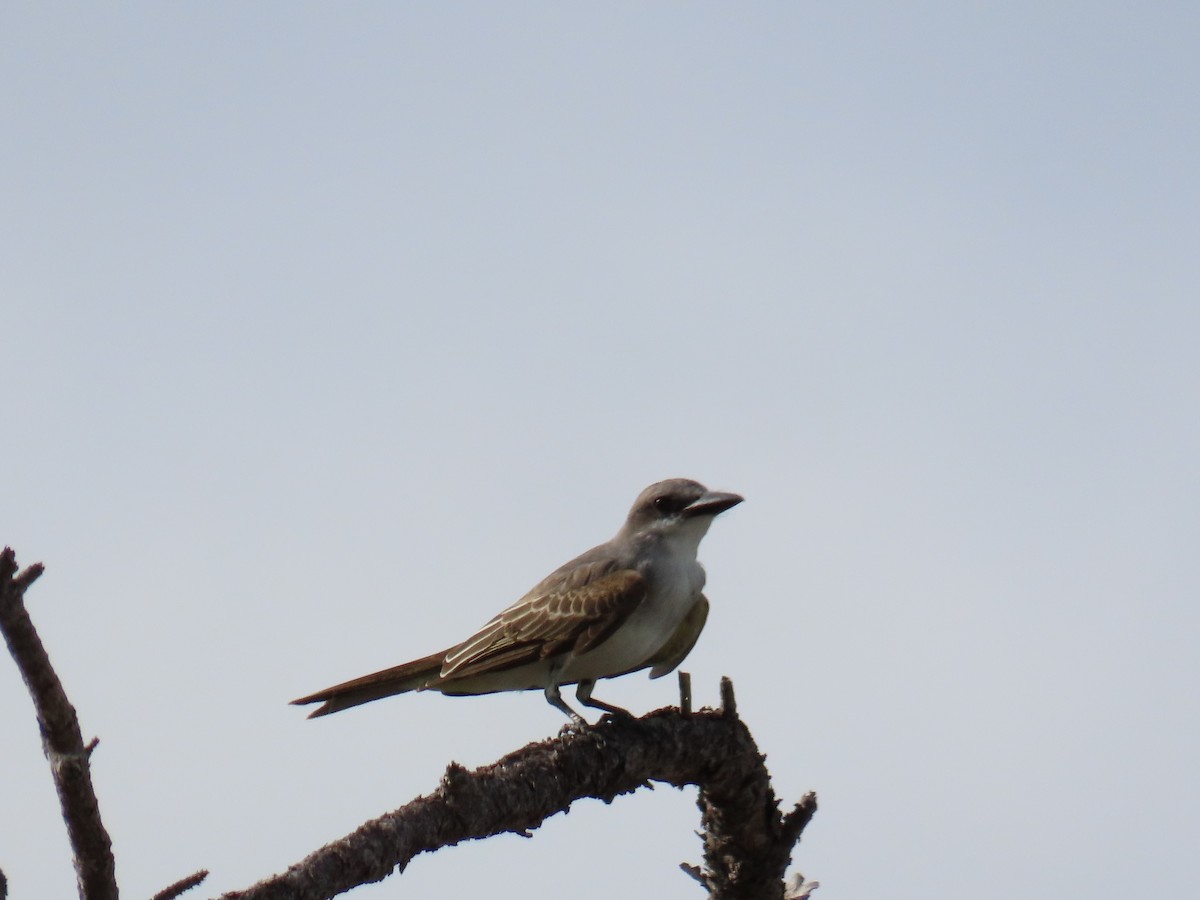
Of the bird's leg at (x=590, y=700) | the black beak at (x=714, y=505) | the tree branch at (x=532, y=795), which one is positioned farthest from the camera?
the black beak at (x=714, y=505)

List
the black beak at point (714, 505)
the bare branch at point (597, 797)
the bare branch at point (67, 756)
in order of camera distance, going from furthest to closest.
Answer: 1. the black beak at point (714, 505)
2. the bare branch at point (597, 797)
3. the bare branch at point (67, 756)

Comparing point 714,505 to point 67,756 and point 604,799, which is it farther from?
point 67,756

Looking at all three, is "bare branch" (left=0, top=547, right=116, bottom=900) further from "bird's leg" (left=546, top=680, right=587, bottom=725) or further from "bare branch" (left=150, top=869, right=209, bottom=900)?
"bird's leg" (left=546, top=680, right=587, bottom=725)

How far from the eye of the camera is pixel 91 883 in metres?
3.57

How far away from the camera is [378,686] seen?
8.84m

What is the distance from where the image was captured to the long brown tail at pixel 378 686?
8.59 m

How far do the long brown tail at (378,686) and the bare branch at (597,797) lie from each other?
1.87 metres

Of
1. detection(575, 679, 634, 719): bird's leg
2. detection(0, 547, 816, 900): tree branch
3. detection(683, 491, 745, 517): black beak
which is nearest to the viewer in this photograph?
detection(0, 547, 816, 900): tree branch

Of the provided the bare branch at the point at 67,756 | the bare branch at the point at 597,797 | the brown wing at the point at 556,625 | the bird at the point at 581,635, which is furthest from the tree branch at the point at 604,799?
the brown wing at the point at 556,625

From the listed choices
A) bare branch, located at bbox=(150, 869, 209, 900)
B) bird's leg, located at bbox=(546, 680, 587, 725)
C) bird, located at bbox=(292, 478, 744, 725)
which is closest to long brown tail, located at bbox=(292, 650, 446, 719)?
bird, located at bbox=(292, 478, 744, 725)

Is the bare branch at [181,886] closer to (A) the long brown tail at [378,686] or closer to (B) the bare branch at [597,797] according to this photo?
(B) the bare branch at [597,797]

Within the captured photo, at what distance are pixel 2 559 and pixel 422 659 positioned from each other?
601 cm

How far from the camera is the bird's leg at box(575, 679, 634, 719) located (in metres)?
8.28

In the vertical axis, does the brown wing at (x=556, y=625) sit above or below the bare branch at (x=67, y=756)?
above
